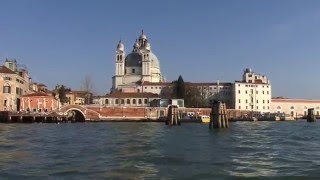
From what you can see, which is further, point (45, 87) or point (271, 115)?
point (45, 87)

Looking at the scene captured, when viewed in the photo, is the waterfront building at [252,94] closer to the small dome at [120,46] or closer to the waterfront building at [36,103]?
the small dome at [120,46]

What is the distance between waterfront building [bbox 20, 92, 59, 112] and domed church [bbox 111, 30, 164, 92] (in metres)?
38.1

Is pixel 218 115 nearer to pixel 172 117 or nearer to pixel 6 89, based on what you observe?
pixel 172 117

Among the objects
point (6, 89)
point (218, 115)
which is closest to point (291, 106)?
point (6, 89)

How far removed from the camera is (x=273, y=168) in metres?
14.4

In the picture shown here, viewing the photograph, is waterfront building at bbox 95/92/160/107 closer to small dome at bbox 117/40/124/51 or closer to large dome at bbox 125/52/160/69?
large dome at bbox 125/52/160/69

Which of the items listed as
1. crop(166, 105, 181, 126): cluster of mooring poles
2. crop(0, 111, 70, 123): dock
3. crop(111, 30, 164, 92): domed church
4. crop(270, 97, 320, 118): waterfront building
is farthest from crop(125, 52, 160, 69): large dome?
crop(166, 105, 181, 126): cluster of mooring poles

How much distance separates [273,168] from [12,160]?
8635 mm

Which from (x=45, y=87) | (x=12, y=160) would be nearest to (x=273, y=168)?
(x=12, y=160)

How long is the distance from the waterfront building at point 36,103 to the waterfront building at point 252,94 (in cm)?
4882

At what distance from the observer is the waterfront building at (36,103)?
76.8 m

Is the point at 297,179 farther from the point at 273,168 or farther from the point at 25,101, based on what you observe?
the point at 25,101

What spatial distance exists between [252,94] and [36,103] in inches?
2197

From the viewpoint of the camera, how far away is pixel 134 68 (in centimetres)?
12044
